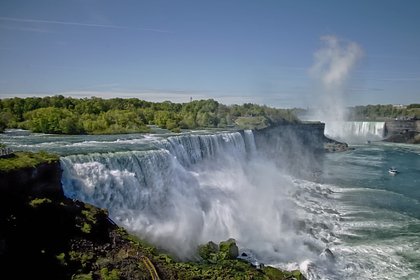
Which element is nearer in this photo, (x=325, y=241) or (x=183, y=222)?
(x=183, y=222)

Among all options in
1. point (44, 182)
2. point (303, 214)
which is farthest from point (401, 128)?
point (44, 182)

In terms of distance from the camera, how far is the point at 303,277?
44.5 feet

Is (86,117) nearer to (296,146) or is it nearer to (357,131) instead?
(296,146)

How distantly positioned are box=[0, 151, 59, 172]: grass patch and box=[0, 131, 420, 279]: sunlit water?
3.70 feet

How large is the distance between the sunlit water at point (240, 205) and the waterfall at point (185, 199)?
0.16 ft

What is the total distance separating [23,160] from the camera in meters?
12.0

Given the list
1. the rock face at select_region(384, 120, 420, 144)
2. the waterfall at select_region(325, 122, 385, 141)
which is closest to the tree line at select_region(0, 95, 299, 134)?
the waterfall at select_region(325, 122, 385, 141)

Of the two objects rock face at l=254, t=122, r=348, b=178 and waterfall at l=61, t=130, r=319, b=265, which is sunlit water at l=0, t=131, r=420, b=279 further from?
rock face at l=254, t=122, r=348, b=178

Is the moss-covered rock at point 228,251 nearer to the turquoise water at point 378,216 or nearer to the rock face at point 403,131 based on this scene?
the turquoise water at point 378,216

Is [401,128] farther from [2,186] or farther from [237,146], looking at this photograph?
[2,186]

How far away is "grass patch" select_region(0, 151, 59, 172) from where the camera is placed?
36.3ft

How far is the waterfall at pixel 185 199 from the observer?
14734 mm

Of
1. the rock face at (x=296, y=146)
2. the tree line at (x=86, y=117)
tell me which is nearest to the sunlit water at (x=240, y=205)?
the tree line at (x=86, y=117)

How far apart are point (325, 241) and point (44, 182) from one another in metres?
13.0
